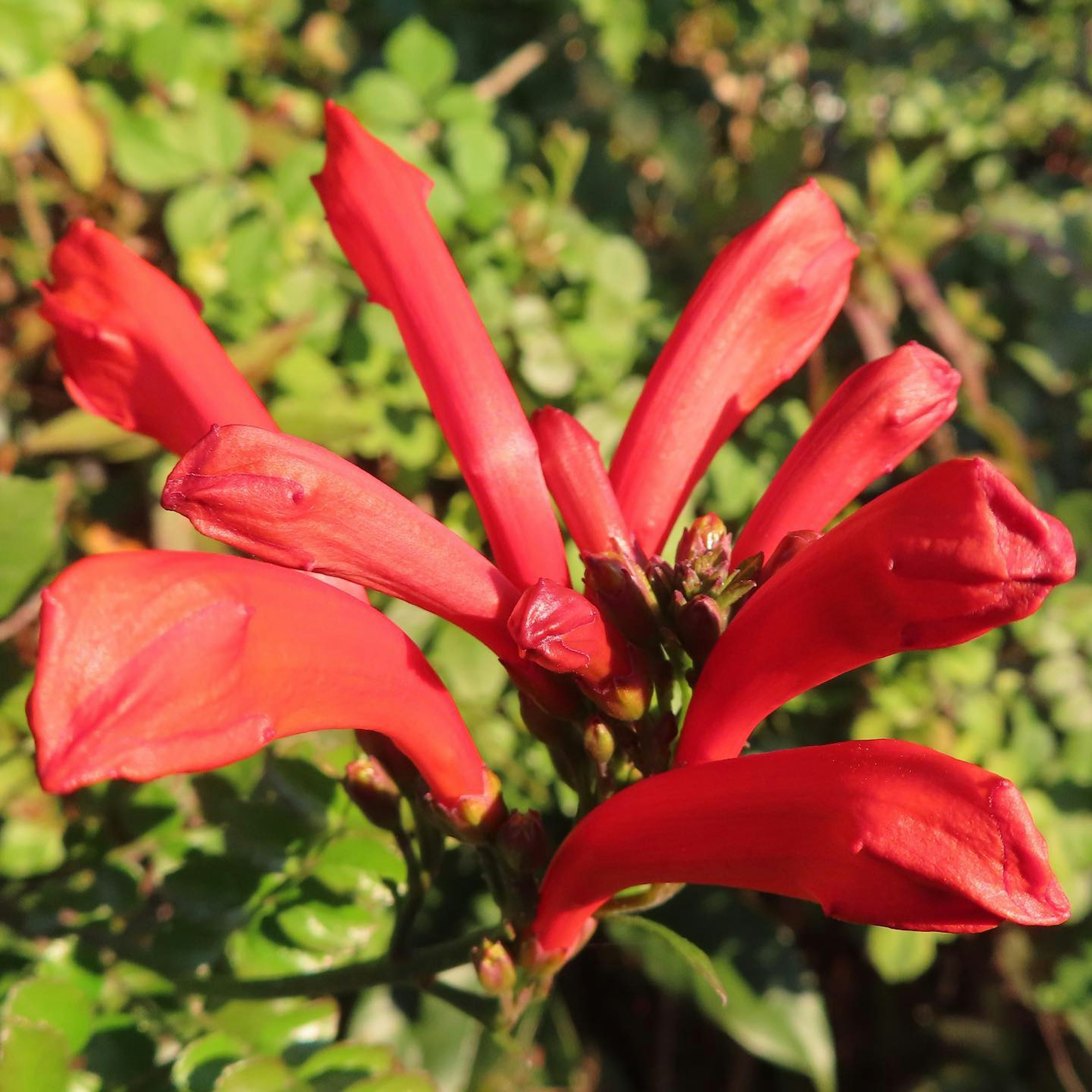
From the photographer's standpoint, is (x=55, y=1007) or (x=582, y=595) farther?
(x=55, y=1007)

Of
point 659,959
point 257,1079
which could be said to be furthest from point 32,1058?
point 659,959

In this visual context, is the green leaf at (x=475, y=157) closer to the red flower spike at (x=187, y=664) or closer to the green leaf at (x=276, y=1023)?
the red flower spike at (x=187, y=664)

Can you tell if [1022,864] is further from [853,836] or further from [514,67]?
[514,67]

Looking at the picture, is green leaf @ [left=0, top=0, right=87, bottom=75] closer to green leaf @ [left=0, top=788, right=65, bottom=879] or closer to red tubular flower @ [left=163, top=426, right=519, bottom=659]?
green leaf @ [left=0, top=788, right=65, bottom=879]

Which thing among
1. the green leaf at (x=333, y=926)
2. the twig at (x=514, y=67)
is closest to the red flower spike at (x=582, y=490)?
the green leaf at (x=333, y=926)

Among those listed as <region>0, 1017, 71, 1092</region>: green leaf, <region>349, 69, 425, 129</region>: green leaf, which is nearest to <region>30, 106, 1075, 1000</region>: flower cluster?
<region>0, 1017, 71, 1092</region>: green leaf

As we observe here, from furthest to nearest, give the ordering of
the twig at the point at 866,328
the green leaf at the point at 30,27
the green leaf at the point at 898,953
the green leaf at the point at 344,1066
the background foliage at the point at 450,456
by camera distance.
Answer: the twig at the point at 866,328
the green leaf at the point at 898,953
the green leaf at the point at 30,27
the background foliage at the point at 450,456
the green leaf at the point at 344,1066
